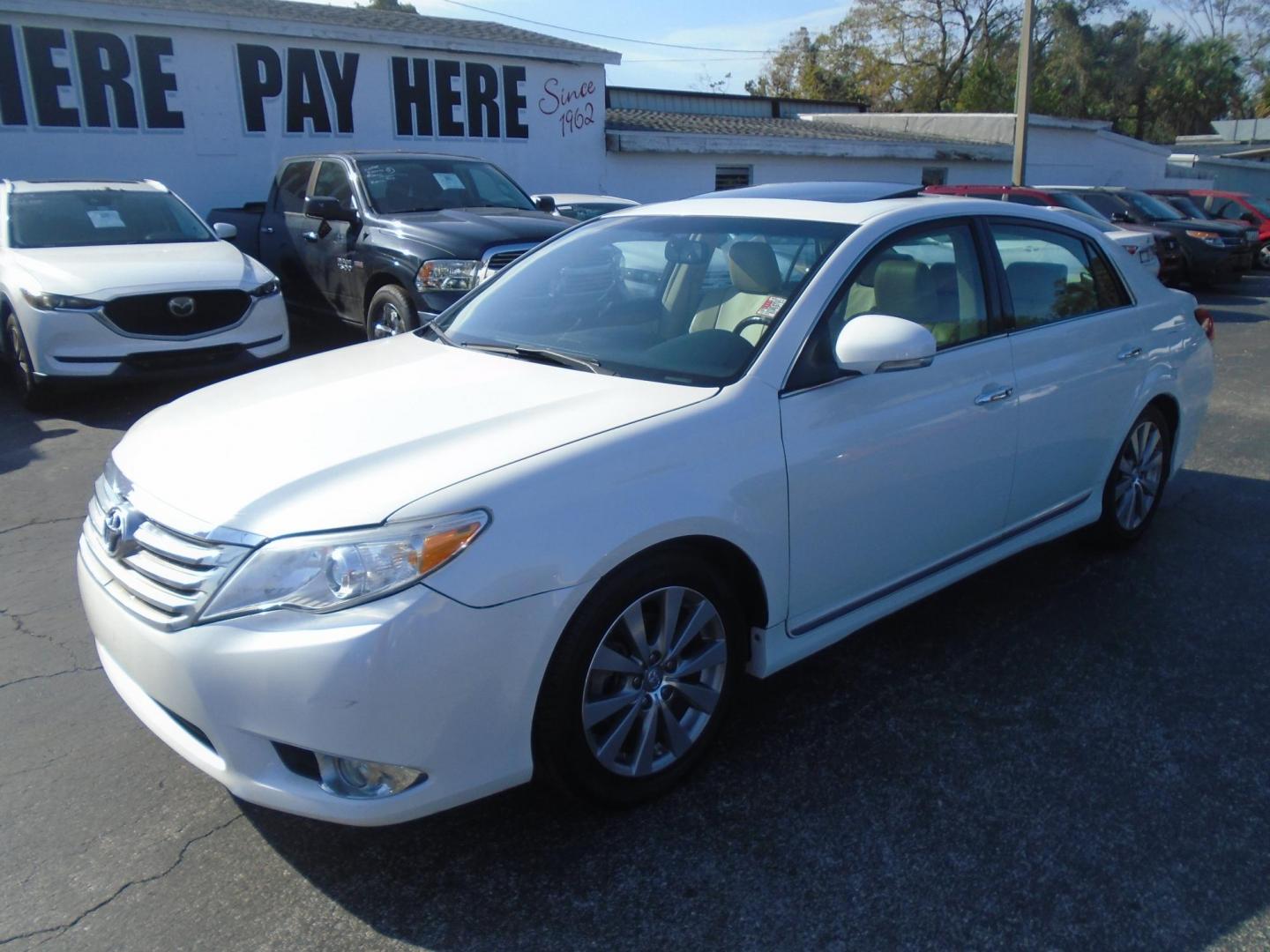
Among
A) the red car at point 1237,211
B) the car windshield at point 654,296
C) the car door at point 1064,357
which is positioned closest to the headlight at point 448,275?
the car windshield at point 654,296

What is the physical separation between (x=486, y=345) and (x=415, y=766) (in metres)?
1.74

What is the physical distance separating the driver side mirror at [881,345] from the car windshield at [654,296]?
0.82 feet

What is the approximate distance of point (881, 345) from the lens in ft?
10.1

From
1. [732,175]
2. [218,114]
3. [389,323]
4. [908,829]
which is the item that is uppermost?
[218,114]

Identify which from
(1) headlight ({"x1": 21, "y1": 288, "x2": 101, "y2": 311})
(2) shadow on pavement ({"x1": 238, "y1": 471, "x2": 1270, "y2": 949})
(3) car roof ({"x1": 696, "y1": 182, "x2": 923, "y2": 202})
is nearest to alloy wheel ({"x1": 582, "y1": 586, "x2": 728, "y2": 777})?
(2) shadow on pavement ({"x1": 238, "y1": 471, "x2": 1270, "y2": 949})

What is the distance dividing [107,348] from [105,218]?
2005 mm

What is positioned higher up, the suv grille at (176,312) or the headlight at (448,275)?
the headlight at (448,275)

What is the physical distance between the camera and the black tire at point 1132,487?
4.63m

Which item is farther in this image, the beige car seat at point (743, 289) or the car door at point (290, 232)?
the car door at point (290, 232)

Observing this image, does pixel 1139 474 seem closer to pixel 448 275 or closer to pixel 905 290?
pixel 905 290

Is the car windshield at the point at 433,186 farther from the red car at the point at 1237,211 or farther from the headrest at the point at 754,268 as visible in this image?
the red car at the point at 1237,211

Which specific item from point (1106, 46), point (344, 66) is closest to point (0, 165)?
point (344, 66)

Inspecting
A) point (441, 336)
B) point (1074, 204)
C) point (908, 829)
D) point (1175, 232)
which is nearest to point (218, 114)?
point (441, 336)

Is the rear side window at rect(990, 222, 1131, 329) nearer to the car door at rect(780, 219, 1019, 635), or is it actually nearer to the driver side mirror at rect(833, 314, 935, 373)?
the car door at rect(780, 219, 1019, 635)
